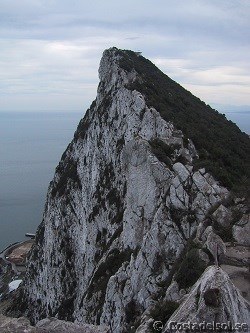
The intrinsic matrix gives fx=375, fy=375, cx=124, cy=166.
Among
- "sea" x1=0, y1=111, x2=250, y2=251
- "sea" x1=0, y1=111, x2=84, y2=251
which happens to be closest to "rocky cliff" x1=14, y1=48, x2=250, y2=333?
"sea" x1=0, y1=111, x2=250, y2=251

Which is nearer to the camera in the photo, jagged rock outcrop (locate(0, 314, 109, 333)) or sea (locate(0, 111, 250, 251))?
jagged rock outcrop (locate(0, 314, 109, 333))

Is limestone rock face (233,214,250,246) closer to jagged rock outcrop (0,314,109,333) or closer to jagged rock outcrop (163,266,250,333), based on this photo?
jagged rock outcrop (163,266,250,333)

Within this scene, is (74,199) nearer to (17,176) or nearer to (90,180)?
(90,180)

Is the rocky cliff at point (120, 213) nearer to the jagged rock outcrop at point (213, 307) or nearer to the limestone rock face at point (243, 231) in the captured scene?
the limestone rock face at point (243, 231)

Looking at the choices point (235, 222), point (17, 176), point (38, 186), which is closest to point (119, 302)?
point (235, 222)

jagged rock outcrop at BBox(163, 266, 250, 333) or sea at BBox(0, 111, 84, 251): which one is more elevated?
jagged rock outcrop at BBox(163, 266, 250, 333)

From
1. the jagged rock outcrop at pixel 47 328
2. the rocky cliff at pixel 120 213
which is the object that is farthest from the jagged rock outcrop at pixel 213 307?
the rocky cliff at pixel 120 213

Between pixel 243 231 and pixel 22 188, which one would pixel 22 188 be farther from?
pixel 243 231
